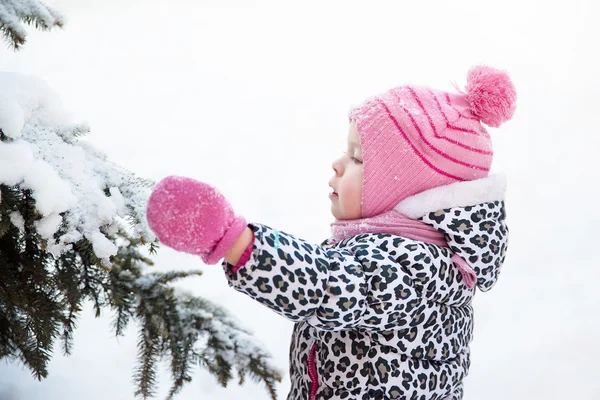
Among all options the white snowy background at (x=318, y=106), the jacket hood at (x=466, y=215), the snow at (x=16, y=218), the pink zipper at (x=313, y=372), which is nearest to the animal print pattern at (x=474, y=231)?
the jacket hood at (x=466, y=215)

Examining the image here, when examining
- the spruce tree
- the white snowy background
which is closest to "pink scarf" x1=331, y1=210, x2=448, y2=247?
the spruce tree

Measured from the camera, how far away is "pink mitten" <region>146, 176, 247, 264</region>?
752 mm

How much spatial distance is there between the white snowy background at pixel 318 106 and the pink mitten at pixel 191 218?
1132 millimetres

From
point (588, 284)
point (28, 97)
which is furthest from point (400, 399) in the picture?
point (588, 284)

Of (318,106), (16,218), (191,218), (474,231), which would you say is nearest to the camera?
(191,218)

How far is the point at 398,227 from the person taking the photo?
3.19ft

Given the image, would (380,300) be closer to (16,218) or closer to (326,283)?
(326,283)

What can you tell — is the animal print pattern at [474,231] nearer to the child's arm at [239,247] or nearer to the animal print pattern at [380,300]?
the animal print pattern at [380,300]

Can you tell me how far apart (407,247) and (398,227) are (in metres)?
0.06

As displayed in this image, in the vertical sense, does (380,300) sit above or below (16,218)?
above

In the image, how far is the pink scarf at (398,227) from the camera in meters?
0.97

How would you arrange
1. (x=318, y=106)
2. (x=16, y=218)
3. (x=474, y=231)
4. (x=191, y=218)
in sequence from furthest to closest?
1. (x=318, y=106)
2. (x=474, y=231)
3. (x=16, y=218)
4. (x=191, y=218)

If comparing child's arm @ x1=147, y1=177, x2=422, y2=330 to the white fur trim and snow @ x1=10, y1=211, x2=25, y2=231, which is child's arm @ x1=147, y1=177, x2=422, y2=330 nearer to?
the white fur trim

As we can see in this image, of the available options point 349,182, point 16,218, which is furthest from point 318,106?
point 16,218
